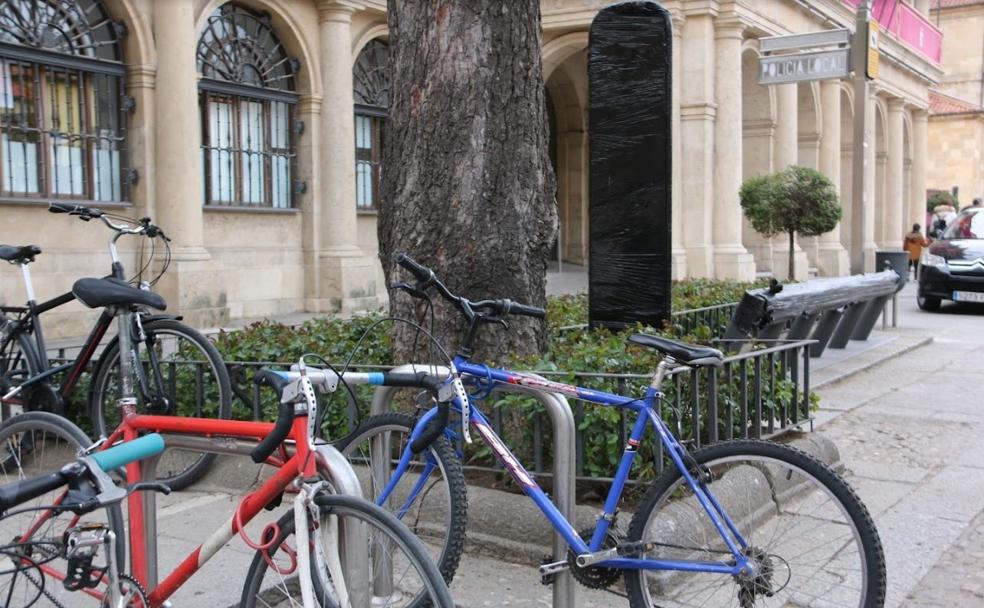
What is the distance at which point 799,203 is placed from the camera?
1359 centimetres

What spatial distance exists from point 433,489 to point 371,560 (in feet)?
2.35

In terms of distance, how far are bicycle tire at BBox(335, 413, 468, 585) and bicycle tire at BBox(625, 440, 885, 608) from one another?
572 mm

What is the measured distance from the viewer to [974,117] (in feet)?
151

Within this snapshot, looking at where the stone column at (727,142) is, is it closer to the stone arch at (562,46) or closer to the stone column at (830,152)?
the stone arch at (562,46)

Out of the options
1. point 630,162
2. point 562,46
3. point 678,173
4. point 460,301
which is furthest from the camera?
point 562,46

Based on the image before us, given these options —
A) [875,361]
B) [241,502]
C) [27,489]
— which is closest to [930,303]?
[875,361]

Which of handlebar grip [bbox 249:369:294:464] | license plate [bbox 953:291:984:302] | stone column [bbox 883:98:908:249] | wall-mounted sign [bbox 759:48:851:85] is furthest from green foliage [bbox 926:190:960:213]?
handlebar grip [bbox 249:369:294:464]

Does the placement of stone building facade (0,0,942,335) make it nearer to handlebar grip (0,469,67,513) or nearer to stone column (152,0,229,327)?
stone column (152,0,229,327)

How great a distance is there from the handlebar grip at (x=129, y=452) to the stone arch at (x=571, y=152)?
2144 cm

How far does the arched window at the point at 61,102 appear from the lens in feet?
38.1

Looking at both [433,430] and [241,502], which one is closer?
[241,502]

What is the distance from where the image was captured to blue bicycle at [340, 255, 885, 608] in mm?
2996

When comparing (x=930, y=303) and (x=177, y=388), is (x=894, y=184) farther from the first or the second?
(x=177, y=388)

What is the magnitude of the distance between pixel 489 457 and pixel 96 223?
31.4 ft
